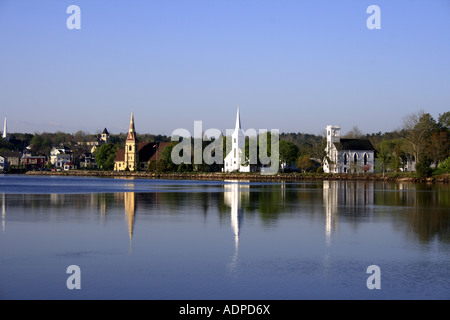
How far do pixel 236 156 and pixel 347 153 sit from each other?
23.0 m

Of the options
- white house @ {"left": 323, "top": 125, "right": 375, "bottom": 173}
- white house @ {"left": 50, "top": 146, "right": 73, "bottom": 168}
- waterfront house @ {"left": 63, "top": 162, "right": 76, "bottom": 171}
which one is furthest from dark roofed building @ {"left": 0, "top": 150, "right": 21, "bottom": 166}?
white house @ {"left": 323, "top": 125, "right": 375, "bottom": 173}

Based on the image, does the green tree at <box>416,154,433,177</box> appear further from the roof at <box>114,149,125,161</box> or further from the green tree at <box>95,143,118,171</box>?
the green tree at <box>95,143,118,171</box>

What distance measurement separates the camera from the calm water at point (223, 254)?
11.4m

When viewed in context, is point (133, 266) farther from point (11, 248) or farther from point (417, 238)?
point (417, 238)

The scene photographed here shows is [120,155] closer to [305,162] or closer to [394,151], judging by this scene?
[305,162]

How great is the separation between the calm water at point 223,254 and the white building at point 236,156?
8202cm

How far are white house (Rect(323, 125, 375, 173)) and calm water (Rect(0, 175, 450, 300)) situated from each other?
8093 centimetres

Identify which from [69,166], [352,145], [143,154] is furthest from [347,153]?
[69,166]

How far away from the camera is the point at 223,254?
15.3 m

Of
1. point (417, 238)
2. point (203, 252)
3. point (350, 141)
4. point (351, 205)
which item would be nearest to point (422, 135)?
point (350, 141)

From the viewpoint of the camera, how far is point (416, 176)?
79.1 meters

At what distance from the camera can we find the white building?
358 feet

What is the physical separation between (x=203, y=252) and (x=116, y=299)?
17.0 feet
